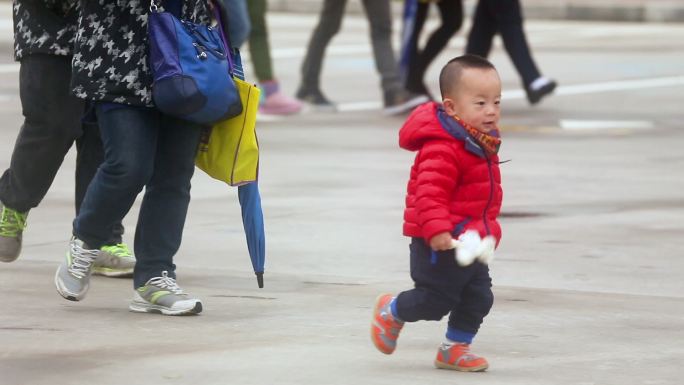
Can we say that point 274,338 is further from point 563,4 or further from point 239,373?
point 563,4

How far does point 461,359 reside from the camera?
16.4ft

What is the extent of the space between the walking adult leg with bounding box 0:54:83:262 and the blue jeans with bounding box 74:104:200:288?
0.48 meters

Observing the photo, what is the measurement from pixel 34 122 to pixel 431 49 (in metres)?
6.73

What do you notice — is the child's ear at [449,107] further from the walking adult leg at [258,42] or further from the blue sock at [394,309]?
the walking adult leg at [258,42]

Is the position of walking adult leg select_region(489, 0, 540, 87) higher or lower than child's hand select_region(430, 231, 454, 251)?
lower

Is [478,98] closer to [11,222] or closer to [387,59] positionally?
[11,222]

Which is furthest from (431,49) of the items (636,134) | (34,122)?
(34,122)

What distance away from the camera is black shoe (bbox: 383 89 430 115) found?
12219 mm

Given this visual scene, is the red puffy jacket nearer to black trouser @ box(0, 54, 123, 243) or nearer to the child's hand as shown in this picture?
the child's hand

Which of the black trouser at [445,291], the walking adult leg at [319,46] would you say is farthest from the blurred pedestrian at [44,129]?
the walking adult leg at [319,46]

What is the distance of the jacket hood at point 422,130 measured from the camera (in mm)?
4875

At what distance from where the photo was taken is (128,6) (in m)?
5.62

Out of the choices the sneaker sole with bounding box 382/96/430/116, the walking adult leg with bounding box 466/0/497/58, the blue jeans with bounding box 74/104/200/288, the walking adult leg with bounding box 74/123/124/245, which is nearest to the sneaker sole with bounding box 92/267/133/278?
the walking adult leg with bounding box 74/123/124/245

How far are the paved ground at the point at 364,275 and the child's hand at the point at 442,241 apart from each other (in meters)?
0.39
